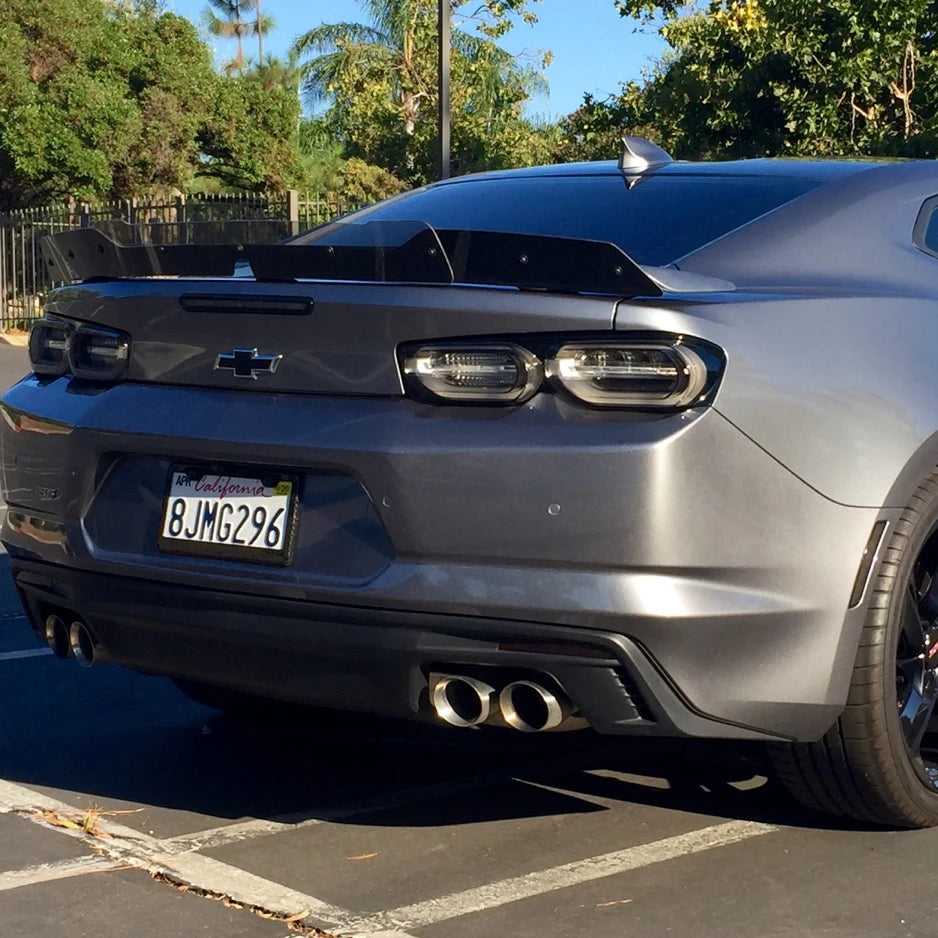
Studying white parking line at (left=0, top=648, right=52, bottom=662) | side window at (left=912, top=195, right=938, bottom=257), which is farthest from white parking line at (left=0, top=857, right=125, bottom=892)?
side window at (left=912, top=195, right=938, bottom=257)

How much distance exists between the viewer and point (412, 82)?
4116cm

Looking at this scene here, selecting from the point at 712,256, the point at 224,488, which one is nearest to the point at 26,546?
the point at 224,488

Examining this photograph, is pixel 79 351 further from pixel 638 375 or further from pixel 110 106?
pixel 110 106

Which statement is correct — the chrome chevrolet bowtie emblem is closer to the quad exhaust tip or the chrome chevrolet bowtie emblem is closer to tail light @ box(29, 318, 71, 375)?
tail light @ box(29, 318, 71, 375)

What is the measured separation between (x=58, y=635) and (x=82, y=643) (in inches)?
4.8

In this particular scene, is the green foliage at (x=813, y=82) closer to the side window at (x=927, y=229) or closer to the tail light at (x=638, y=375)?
the side window at (x=927, y=229)

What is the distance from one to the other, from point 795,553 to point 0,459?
2020 mm

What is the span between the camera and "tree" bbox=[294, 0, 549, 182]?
126ft

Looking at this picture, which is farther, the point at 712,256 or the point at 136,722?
the point at 136,722

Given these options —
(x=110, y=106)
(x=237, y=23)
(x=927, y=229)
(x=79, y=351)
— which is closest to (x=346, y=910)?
(x=79, y=351)

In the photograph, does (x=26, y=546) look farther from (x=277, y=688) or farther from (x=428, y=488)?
(x=428, y=488)

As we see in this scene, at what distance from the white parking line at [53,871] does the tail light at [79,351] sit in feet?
3.42

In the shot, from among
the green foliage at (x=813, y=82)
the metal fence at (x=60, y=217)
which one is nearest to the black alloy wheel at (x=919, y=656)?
the metal fence at (x=60, y=217)

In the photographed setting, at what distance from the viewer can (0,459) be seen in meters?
4.25
